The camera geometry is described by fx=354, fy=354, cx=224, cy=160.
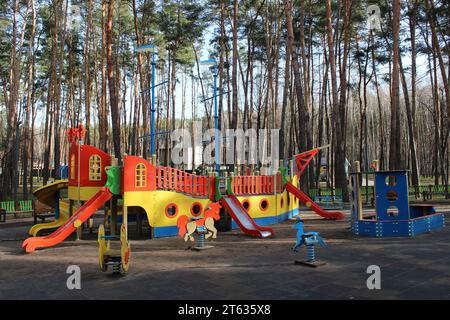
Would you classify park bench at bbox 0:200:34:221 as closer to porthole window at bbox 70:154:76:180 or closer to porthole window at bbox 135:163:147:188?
porthole window at bbox 70:154:76:180

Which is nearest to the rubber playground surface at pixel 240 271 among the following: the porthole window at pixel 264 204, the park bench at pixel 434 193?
the porthole window at pixel 264 204

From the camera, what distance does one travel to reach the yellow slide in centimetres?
1331

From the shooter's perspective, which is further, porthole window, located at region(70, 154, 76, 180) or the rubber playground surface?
porthole window, located at region(70, 154, 76, 180)

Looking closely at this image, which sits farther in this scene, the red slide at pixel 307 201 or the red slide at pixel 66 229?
the red slide at pixel 307 201

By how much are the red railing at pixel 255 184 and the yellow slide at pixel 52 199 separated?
6573 mm

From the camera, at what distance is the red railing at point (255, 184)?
552 inches

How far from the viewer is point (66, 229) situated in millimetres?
10633

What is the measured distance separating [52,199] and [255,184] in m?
8.72

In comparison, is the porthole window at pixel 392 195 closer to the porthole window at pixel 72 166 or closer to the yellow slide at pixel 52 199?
the porthole window at pixel 72 166

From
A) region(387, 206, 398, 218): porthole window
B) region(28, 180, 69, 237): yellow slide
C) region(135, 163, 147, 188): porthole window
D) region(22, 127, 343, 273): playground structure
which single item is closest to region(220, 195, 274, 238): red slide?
region(22, 127, 343, 273): playground structure

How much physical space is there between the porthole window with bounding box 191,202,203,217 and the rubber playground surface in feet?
5.22
